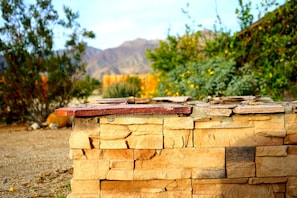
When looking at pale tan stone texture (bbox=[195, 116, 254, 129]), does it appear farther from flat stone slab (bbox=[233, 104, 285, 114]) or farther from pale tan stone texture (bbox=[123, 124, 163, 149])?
pale tan stone texture (bbox=[123, 124, 163, 149])

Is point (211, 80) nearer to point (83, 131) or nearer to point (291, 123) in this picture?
point (291, 123)

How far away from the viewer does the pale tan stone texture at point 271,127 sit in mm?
3232

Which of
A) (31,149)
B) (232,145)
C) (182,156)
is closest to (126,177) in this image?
(182,156)

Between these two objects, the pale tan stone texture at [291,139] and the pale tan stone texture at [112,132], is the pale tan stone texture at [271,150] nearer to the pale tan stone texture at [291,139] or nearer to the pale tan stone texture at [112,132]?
the pale tan stone texture at [291,139]

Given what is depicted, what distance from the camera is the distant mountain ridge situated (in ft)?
276

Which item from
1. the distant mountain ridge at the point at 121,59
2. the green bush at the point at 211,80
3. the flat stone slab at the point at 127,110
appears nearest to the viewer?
the flat stone slab at the point at 127,110

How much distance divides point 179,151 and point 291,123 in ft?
3.06

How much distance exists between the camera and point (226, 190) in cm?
325

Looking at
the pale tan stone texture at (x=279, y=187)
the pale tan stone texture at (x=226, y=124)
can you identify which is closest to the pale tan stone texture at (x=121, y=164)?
the pale tan stone texture at (x=226, y=124)

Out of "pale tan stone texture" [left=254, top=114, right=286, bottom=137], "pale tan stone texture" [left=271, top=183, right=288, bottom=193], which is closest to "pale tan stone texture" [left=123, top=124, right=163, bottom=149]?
"pale tan stone texture" [left=254, top=114, right=286, bottom=137]

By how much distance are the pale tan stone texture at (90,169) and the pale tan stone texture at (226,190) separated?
2.39 ft

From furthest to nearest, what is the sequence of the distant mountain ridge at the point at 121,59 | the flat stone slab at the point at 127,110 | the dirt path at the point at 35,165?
the distant mountain ridge at the point at 121,59
the dirt path at the point at 35,165
the flat stone slab at the point at 127,110

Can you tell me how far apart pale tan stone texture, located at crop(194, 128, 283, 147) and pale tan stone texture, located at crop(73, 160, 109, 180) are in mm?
761

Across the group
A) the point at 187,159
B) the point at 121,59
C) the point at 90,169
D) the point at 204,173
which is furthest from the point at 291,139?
the point at 121,59
